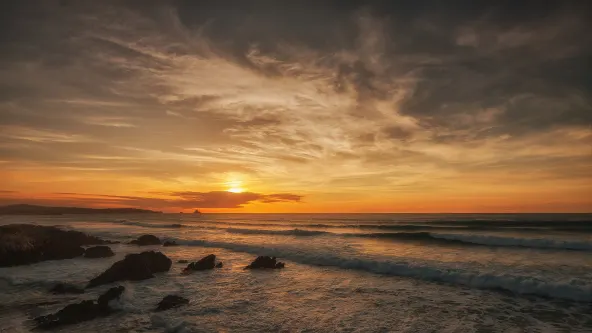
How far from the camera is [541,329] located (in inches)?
419

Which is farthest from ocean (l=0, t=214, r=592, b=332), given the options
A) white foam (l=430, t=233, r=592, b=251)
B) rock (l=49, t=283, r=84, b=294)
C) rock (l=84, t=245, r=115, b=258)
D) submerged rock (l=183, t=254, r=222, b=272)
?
white foam (l=430, t=233, r=592, b=251)

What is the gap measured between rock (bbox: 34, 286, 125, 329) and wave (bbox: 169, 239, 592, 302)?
1478 centimetres

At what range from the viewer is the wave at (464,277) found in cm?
1502

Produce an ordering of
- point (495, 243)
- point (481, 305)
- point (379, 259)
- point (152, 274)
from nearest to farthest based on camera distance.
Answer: point (481, 305), point (152, 274), point (379, 259), point (495, 243)

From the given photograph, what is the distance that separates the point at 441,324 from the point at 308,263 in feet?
47.2

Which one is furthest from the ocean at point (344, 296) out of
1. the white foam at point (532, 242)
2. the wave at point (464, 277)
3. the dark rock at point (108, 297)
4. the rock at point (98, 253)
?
the white foam at point (532, 242)

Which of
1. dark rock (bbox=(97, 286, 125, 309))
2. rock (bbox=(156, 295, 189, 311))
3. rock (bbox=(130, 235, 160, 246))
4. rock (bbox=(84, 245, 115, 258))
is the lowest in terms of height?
rock (bbox=(130, 235, 160, 246))

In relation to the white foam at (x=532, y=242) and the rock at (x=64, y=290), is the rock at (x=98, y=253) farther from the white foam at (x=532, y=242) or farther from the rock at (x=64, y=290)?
the white foam at (x=532, y=242)

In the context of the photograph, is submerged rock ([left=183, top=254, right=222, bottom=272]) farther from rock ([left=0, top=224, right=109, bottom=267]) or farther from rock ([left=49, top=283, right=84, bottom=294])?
rock ([left=0, top=224, right=109, bottom=267])

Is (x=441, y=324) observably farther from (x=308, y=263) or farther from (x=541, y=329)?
(x=308, y=263)

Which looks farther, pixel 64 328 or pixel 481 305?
pixel 481 305

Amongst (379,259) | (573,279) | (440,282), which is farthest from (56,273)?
(573,279)

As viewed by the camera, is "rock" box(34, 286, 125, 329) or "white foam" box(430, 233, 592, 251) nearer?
"rock" box(34, 286, 125, 329)

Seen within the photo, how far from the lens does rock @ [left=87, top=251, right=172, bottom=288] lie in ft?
57.6
